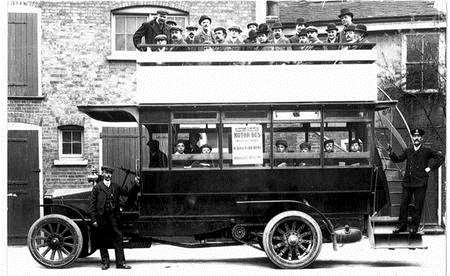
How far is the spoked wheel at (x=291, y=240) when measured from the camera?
36.1 feet

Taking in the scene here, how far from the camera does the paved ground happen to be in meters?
10.8

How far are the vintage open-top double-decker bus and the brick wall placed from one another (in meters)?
4.43

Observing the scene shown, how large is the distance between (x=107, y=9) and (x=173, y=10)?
1337 mm

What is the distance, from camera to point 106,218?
11164 mm

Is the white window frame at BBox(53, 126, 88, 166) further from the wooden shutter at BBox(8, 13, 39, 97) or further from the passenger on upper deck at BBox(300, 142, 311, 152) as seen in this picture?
the passenger on upper deck at BBox(300, 142, 311, 152)

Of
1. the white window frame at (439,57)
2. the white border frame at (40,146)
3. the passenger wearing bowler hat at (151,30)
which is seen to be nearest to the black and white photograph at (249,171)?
the passenger wearing bowler hat at (151,30)

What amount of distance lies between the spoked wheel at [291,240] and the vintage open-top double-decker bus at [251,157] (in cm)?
3

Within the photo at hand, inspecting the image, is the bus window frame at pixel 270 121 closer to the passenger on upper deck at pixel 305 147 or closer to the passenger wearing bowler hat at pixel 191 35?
the passenger on upper deck at pixel 305 147

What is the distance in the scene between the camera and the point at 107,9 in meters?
15.7

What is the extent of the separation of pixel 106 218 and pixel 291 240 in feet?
8.75

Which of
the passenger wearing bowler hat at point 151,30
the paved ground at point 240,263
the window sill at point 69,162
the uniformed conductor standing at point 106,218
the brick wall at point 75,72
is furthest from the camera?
the brick wall at point 75,72

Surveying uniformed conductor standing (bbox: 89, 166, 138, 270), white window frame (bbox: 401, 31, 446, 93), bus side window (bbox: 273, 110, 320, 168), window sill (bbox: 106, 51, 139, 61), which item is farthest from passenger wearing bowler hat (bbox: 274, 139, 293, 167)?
white window frame (bbox: 401, 31, 446, 93)

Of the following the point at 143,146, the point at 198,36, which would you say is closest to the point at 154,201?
the point at 143,146

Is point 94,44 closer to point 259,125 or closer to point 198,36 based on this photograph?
point 198,36
